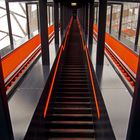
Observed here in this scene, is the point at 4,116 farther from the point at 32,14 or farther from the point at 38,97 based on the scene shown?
the point at 32,14

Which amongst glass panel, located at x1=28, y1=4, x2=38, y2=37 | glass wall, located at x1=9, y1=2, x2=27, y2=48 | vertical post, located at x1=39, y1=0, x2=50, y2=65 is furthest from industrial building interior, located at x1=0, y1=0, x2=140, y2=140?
glass wall, located at x1=9, y1=2, x2=27, y2=48

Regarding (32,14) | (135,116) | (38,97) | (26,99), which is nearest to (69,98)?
(38,97)

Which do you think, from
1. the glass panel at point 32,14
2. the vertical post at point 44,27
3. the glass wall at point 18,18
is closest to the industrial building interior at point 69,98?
the vertical post at point 44,27

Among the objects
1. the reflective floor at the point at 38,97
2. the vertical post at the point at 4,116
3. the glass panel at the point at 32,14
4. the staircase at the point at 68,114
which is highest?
the glass panel at the point at 32,14

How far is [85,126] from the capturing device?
16.6 feet

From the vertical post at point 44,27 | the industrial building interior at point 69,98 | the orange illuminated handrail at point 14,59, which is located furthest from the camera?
the orange illuminated handrail at point 14,59

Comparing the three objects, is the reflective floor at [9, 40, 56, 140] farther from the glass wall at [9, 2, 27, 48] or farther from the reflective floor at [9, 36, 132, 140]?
the glass wall at [9, 2, 27, 48]

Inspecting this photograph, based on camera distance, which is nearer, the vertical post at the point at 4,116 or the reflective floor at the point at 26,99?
the vertical post at the point at 4,116

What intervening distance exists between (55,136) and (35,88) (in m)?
1.37

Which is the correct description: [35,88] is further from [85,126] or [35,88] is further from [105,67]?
[105,67]

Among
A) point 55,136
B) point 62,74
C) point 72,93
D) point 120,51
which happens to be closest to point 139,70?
point 55,136

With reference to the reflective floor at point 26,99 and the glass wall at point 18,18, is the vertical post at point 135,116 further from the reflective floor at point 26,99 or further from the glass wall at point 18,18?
the glass wall at point 18,18

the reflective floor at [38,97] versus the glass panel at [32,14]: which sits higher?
the glass panel at [32,14]

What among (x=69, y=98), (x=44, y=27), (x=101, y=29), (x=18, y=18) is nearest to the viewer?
(x=101, y=29)
